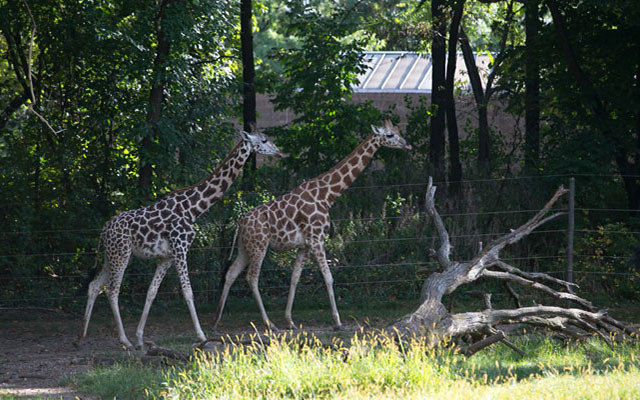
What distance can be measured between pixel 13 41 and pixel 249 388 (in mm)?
10426

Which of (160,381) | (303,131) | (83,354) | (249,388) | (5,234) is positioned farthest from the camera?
(303,131)

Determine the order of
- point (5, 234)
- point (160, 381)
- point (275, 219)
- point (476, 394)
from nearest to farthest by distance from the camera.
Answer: point (476, 394)
point (160, 381)
point (275, 219)
point (5, 234)

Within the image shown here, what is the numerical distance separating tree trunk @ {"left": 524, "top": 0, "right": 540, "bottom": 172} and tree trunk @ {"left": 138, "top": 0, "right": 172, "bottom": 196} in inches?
267

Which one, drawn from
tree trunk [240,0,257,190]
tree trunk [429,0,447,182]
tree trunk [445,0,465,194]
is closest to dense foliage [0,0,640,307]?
tree trunk [240,0,257,190]

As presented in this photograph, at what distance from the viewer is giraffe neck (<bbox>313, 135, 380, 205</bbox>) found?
11273 millimetres

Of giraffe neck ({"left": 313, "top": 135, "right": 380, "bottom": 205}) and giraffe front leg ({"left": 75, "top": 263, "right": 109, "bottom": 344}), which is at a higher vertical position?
giraffe neck ({"left": 313, "top": 135, "right": 380, "bottom": 205})

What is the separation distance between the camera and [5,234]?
13.1 m

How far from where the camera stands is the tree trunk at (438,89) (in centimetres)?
1658

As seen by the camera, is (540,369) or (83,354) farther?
(83,354)

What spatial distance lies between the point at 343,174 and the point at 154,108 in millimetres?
3935

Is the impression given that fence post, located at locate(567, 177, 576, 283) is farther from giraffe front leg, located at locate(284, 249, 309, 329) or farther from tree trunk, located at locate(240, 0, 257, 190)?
tree trunk, located at locate(240, 0, 257, 190)

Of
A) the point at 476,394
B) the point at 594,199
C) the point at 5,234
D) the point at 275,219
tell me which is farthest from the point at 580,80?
the point at 5,234

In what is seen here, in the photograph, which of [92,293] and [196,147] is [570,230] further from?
[92,293]

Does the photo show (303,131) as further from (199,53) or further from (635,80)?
(635,80)
